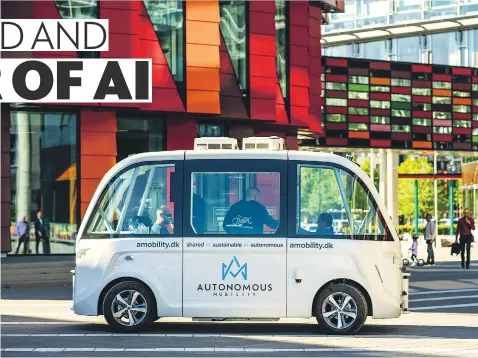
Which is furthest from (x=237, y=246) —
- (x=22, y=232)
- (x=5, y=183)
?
(x=22, y=232)

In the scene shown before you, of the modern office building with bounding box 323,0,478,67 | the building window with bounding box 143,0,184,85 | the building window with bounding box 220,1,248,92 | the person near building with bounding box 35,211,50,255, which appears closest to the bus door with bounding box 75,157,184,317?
the person near building with bounding box 35,211,50,255

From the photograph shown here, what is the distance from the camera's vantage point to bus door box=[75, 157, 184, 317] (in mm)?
16516

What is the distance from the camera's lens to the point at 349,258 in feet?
53.8

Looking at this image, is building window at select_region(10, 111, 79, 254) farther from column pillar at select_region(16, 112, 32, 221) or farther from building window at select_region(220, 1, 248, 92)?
building window at select_region(220, 1, 248, 92)

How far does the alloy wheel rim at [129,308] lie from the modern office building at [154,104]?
563 inches

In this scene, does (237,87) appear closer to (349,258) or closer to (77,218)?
(77,218)

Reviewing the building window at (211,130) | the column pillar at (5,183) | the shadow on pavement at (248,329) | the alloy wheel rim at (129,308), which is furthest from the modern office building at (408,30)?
the alloy wheel rim at (129,308)

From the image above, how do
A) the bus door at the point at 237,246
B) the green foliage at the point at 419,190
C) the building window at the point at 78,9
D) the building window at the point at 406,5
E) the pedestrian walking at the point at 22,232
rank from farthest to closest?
the green foliage at the point at 419,190 → the building window at the point at 406,5 → the pedestrian walking at the point at 22,232 → the building window at the point at 78,9 → the bus door at the point at 237,246

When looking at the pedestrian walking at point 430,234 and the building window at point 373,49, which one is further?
the building window at point 373,49

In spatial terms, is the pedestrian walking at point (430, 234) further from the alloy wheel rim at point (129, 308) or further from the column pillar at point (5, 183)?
the alloy wheel rim at point (129, 308)

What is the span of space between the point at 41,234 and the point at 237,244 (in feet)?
52.3

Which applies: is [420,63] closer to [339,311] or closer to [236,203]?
[236,203]

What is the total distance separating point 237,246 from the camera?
53.8ft

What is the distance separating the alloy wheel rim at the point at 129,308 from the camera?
16484mm
